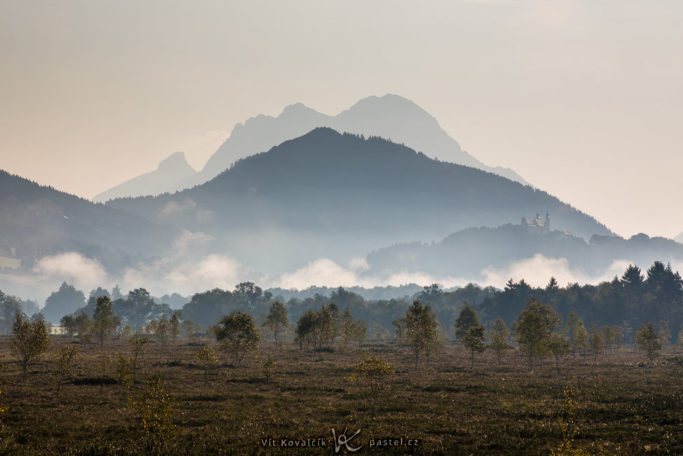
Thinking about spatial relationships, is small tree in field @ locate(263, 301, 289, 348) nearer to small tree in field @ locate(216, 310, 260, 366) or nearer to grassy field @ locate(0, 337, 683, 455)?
small tree in field @ locate(216, 310, 260, 366)

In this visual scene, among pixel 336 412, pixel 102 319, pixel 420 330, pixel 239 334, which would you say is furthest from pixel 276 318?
pixel 336 412

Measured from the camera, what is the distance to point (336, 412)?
154 feet

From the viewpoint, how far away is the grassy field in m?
34.5

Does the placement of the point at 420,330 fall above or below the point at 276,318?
below

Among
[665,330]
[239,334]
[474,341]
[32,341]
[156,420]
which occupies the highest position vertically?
[32,341]

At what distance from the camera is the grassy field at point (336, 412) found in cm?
3450

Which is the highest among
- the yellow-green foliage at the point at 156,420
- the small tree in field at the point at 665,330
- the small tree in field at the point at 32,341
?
the small tree in field at the point at 32,341

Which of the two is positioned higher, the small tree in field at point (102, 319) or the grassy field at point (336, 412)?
the small tree in field at point (102, 319)

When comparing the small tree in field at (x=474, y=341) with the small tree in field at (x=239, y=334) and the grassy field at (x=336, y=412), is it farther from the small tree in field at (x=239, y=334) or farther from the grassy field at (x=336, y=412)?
the small tree in field at (x=239, y=334)

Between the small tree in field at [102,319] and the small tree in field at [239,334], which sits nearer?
the small tree in field at [239,334]

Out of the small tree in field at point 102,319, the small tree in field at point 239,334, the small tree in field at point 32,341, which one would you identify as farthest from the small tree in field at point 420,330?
the small tree in field at point 102,319

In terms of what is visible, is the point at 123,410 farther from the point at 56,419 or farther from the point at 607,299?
the point at 607,299

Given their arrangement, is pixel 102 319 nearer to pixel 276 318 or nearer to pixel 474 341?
pixel 276 318

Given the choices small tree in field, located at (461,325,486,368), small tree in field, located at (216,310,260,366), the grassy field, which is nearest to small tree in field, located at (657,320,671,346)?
the grassy field
